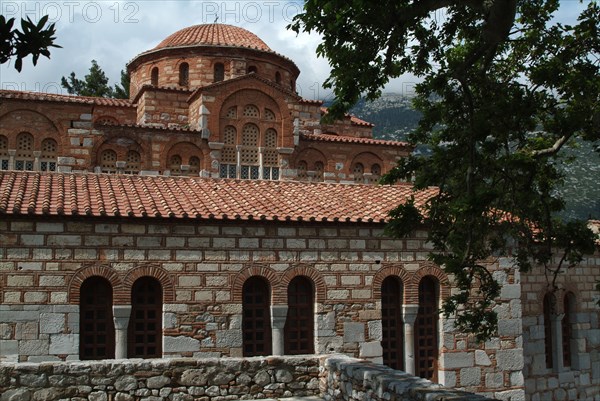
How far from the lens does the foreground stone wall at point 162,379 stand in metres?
8.23

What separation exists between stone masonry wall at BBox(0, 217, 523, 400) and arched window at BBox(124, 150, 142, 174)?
11400 mm

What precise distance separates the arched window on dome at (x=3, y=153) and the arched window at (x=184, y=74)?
7207mm

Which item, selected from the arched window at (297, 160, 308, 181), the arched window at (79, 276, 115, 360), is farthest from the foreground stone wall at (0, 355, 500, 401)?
the arched window at (297, 160, 308, 181)

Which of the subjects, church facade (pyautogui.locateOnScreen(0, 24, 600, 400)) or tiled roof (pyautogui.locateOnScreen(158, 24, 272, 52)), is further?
tiled roof (pyautogui.locateOnScreen(158, 24, 272, 52))

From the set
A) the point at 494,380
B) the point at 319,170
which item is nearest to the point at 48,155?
the point at 319,170

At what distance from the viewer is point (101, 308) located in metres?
12.2

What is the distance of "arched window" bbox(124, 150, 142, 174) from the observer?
2320cm

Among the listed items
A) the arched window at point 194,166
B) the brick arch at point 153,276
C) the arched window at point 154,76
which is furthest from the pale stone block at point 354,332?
the arched window at point 154,76

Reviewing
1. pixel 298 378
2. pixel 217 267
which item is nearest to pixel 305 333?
pixel 217 267

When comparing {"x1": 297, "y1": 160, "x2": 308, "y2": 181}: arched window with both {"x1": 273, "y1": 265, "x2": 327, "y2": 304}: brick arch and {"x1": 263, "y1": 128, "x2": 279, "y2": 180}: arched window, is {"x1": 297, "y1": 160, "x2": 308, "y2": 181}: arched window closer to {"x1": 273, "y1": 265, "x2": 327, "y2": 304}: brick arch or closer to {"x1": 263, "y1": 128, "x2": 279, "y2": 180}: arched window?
{"x1": 263, "y1": 128, "x2": 279, "y2": 180}: arched window

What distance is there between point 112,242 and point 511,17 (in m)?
7.86

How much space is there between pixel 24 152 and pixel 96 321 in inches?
492

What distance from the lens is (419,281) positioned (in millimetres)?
13867

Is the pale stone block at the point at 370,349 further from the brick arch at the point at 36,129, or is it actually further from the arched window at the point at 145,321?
the brick arch at the point at 36,129
